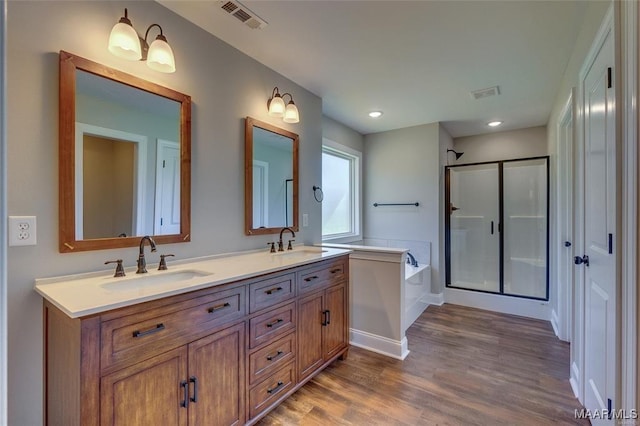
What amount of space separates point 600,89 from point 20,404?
→ 10.0ft

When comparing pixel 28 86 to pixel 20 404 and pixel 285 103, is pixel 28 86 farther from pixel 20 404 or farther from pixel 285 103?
pixel 285 103

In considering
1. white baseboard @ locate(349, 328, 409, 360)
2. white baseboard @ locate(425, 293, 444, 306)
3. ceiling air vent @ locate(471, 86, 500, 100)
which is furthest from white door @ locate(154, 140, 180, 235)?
white baseboard @ locate(425, 293, 444, 306)

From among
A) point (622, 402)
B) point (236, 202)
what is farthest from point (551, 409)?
point (236, 202)

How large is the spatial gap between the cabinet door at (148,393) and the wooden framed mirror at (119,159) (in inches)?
26.0

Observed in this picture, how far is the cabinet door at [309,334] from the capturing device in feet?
6.23

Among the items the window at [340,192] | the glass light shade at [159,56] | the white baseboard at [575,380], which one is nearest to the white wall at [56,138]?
the glass light shade at [159,56]

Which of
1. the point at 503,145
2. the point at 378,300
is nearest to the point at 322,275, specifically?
the point at 378,300

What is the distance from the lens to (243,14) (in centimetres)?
172

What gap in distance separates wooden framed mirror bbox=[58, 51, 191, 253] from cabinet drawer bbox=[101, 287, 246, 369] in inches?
21.9

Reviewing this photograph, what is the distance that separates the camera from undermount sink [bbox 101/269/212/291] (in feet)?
4.39

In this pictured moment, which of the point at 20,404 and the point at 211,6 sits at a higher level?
the point at 211,6

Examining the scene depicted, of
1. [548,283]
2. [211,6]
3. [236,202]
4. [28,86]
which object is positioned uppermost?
[211,6]

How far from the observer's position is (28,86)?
1213 mm

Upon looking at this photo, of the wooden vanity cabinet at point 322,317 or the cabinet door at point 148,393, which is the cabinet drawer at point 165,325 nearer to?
the cabinet door at point 148,393
